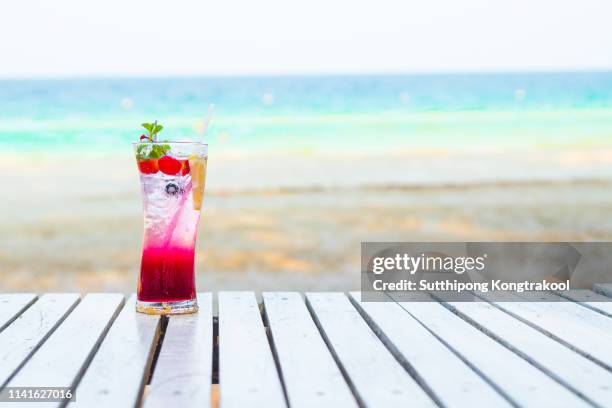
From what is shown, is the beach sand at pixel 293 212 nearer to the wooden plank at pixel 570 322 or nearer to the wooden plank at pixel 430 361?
the wooden plank at pixel 570 322

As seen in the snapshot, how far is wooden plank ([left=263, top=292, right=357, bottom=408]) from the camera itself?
46.2 inches

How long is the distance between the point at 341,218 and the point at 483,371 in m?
6.38

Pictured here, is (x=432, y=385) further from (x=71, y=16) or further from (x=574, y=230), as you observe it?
(x=71, y=16)

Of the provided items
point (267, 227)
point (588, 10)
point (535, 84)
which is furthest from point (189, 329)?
point (535, 84)

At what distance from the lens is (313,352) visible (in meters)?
1.43

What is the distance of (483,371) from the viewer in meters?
1.31

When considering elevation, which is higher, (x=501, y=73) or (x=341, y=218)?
(x=501, y=73)

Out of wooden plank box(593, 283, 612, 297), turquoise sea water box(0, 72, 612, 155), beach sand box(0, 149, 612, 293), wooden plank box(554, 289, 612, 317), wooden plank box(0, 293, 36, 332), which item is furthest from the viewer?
turquoise sea water box(0, 72, 612, 155)

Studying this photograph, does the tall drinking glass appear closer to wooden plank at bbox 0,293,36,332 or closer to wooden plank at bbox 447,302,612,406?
wooden plank at bbox 0,293,36,332

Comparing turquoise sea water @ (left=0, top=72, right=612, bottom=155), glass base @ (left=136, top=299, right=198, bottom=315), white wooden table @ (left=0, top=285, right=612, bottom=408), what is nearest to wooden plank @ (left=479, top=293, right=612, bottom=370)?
white wooden table @ (left=0, top=285, right=612, bottom=408)

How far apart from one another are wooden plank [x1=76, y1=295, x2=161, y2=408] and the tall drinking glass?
2.8 inches

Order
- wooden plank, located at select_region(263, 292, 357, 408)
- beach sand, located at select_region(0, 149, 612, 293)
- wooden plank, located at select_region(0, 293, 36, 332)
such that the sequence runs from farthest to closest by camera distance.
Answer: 1. beach sand, located at select_region(0, 149, 612, 293)
2. wooden plank, located at select_region(0, 293, 36, 332)
3. wooden plank, located at select_region(263, 292, 357, 408)

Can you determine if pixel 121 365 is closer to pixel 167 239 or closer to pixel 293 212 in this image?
pixel 167 239

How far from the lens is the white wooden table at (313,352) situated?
119 cm
